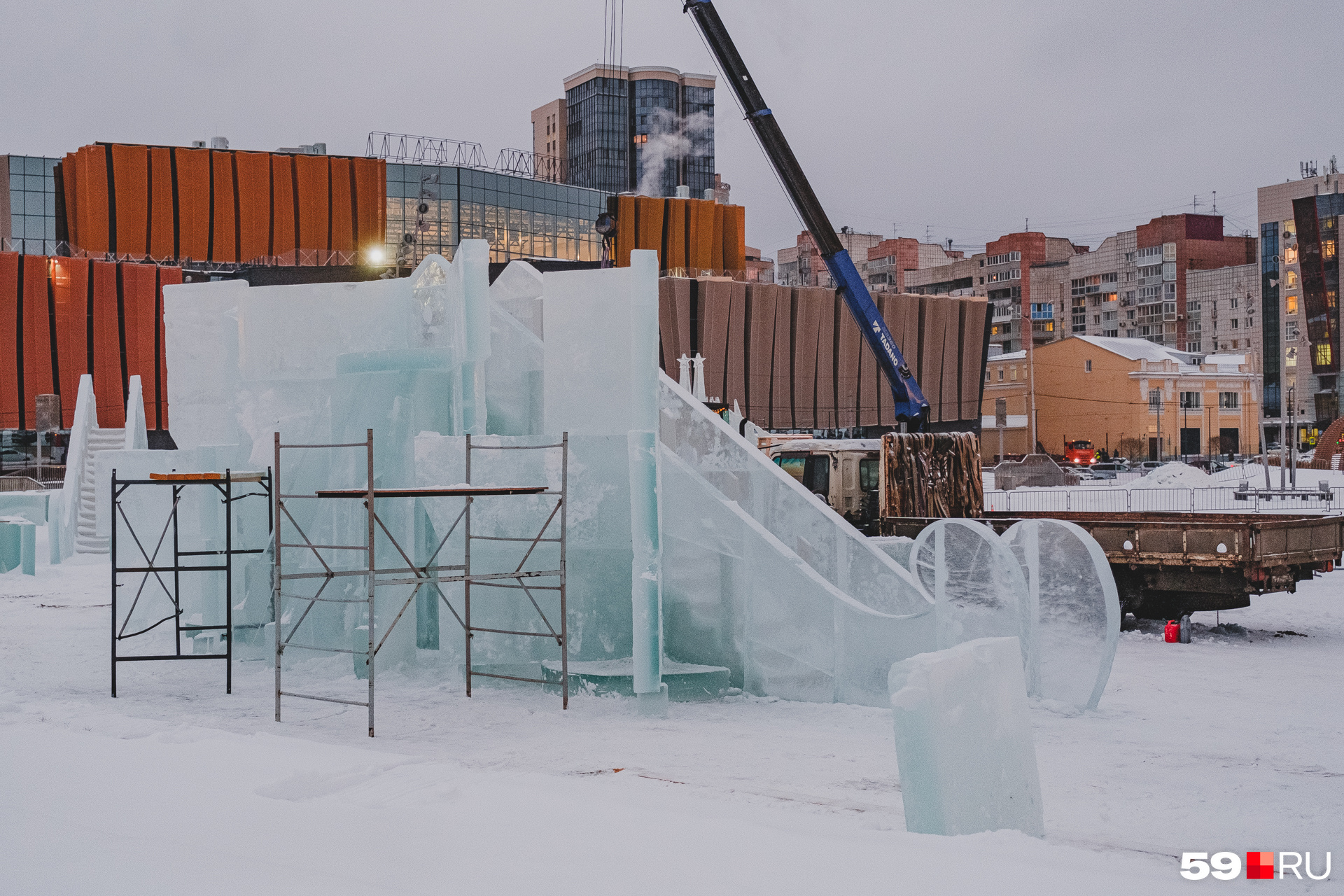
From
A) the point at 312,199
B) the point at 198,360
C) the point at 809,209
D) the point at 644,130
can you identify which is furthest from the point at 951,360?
the point at 644,130

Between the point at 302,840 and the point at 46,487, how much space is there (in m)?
36.7

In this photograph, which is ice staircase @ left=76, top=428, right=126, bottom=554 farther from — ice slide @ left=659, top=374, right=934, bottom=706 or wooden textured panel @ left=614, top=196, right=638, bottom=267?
wooden textured panel @ left=614, top=196, right=638, bottom=267

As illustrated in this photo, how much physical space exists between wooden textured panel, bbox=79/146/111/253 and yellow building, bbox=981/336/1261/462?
157 ft

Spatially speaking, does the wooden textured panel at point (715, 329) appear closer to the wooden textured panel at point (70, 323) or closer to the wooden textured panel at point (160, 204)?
the wooden textured panel at point (160, 204)

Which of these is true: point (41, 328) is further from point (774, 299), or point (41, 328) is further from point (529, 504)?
point (529, 504)

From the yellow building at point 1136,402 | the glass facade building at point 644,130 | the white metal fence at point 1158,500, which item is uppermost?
the glass facade building at point 644,130

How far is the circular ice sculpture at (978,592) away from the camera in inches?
417

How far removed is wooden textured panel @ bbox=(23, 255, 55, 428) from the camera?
1864 inches

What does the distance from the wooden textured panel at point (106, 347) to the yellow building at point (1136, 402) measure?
45808mm

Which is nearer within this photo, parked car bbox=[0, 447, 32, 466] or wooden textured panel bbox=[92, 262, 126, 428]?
wooden textured panel bbox=[92, 262, 126, 428]

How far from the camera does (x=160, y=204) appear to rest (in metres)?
51.4

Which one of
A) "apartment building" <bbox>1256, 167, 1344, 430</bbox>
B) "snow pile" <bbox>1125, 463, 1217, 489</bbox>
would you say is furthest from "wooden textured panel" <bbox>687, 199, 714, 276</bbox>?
"apartment building" <bbox>1256, 167, 1344, 430</bbox>

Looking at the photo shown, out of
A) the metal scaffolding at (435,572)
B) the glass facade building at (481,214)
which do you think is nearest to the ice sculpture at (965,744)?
the metal scaffolding at (435,572)

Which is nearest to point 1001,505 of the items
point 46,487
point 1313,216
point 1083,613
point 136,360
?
point 1083,613
